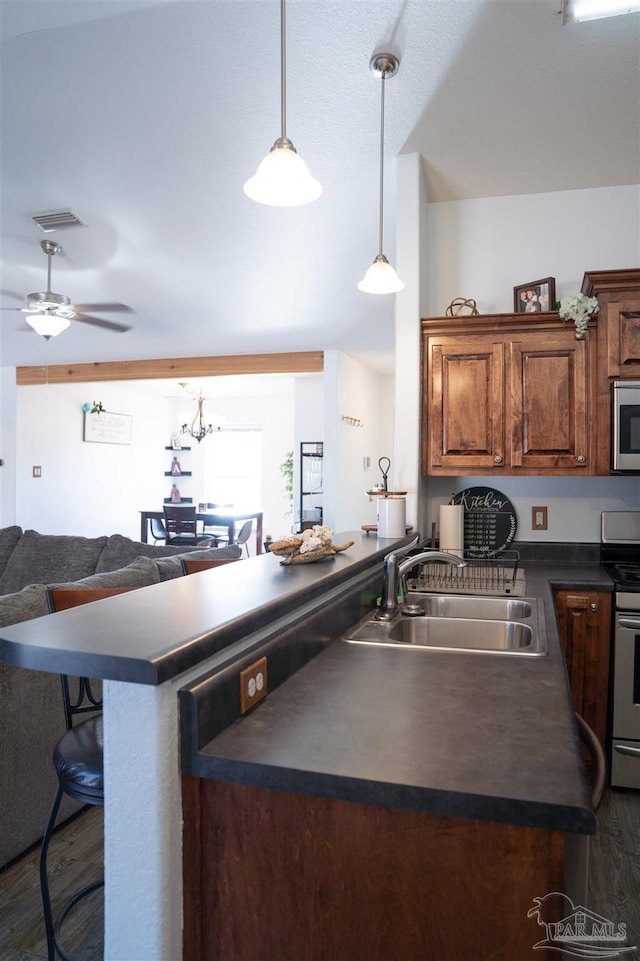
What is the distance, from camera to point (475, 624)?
1.97 m

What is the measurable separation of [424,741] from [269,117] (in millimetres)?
2642

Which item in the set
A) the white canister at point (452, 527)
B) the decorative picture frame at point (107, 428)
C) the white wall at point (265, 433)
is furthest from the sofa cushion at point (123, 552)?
the white wall at point (265, 433)

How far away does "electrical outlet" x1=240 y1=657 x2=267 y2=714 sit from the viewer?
3.56 feet

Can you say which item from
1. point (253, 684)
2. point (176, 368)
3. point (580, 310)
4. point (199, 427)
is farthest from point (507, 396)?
point (199, 427)

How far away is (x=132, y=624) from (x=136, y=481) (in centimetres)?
889

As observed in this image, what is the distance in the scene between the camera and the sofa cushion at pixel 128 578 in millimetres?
2549

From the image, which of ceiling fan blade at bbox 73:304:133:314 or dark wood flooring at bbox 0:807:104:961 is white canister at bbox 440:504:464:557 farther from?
ceiling fan blade at bbox 73:304:133:314

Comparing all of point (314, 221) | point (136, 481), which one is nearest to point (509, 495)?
point (314, 221)

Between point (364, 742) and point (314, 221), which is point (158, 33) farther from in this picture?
point (364, 742)

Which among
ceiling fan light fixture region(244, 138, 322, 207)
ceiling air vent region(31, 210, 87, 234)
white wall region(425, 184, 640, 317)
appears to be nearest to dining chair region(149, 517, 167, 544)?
ceiling air vent region(31, 210, 87, 234)

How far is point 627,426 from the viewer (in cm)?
272

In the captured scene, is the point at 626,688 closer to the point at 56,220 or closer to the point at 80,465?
the point at 56,220

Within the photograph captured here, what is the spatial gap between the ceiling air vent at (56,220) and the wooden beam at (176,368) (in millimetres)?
3311

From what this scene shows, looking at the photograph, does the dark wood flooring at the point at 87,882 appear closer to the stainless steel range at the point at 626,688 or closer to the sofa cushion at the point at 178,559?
the stainless steel range at the point at 626,688
